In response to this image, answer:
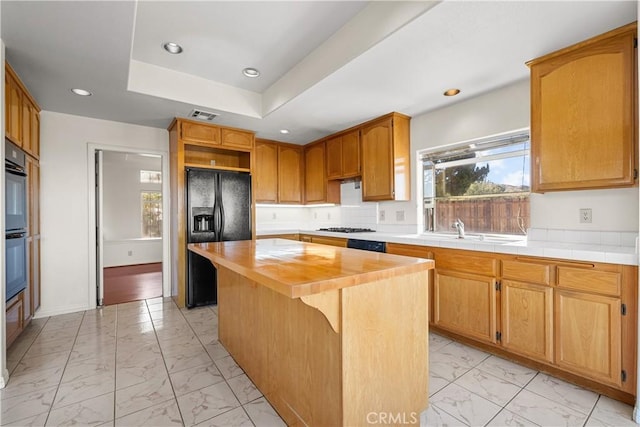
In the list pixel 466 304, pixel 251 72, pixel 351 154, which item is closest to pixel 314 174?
pixel 351 154

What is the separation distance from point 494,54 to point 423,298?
5.86 feet

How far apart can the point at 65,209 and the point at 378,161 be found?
3.67m

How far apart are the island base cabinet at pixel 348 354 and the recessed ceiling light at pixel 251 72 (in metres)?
2.16

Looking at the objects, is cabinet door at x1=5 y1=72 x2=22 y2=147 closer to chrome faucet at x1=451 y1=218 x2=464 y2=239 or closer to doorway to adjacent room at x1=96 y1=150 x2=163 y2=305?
doorway to adjacent room at x1=96 y1=150 x2=163 y2=305

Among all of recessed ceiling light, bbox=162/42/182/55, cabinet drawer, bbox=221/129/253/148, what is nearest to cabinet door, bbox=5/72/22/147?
recessed ceiling light, bbox=162/42/182/55

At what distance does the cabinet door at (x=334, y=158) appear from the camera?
4.17m

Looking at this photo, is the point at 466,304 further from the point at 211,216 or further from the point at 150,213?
the point at 150,213

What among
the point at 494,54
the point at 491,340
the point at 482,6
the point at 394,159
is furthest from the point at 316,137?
the point at 491,340

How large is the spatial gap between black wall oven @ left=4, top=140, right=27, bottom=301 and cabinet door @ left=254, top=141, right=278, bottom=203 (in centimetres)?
249

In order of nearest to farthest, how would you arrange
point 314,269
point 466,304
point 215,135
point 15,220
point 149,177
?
1. point 314,269
2. point 15,220
3. point 466,304
4. point 215,135
5. point 149,177

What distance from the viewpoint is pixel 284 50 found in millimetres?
2541

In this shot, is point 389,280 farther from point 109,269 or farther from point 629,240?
point 109,269

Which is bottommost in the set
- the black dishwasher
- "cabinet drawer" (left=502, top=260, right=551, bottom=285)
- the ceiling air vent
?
"cabinet drawer" (left=502, top=260, right=551, bottom=285)

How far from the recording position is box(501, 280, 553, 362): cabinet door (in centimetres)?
203
